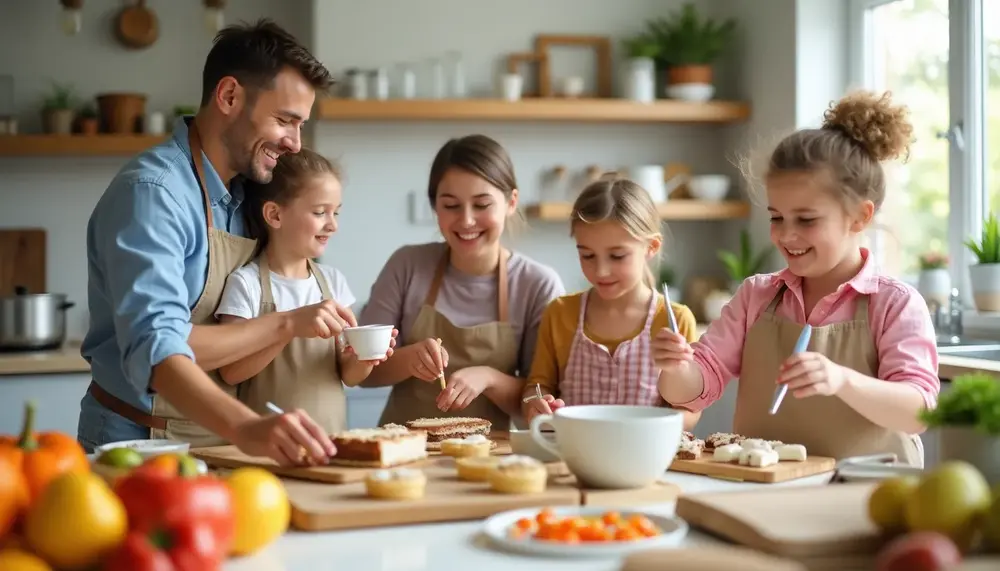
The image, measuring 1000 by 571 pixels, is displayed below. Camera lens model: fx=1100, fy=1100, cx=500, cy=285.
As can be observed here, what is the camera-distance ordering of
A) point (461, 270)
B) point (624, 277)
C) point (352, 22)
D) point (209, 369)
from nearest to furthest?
point (209, 369) → point (624, 277) → point (461, 270) → point (352, 22)

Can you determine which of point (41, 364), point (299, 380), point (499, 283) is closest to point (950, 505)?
point (299, 380)

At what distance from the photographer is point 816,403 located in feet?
6.49

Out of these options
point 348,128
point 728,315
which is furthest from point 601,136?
point 728,315

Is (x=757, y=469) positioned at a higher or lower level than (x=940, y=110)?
lower

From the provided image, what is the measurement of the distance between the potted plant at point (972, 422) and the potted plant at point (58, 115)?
3729 millimetres

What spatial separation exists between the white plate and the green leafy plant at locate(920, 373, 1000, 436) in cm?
35

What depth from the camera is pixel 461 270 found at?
8.70ft

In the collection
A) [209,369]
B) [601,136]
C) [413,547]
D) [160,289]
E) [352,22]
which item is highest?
[352,22]

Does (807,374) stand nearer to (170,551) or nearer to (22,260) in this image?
(170,551)

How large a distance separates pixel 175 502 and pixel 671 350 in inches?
41.6

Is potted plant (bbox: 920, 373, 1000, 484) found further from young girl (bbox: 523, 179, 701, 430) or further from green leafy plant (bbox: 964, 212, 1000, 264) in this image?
green leafy plant (bbox: 964, 212, 1000, 264)

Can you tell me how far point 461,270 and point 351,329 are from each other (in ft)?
2.46

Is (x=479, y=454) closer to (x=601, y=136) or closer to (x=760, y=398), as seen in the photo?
(x=760, y=398)

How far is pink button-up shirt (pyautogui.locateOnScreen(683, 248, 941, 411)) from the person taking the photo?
1.90 metres
